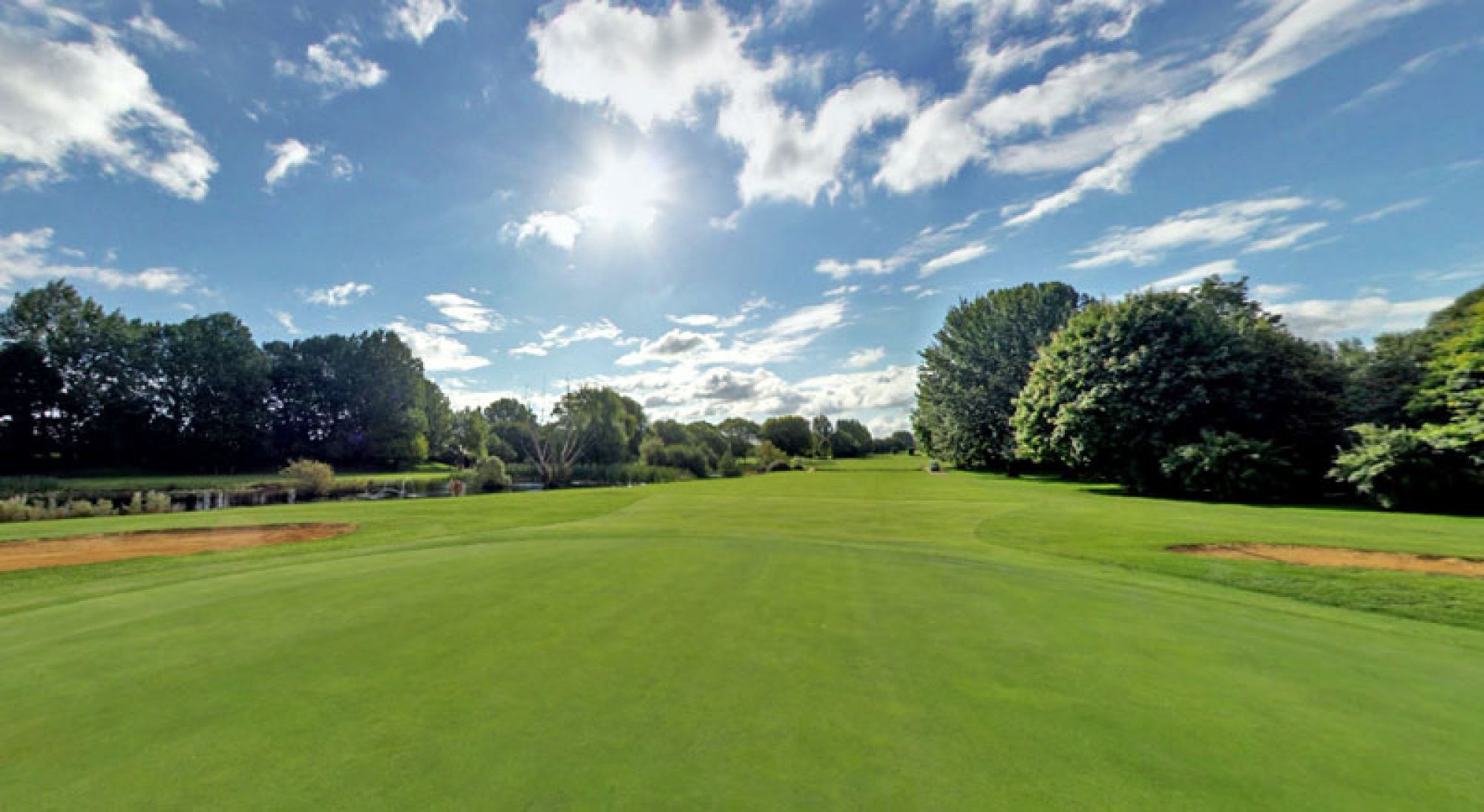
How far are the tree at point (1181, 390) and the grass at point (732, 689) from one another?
1743 cm

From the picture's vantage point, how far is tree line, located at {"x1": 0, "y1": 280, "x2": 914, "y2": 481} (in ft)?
144

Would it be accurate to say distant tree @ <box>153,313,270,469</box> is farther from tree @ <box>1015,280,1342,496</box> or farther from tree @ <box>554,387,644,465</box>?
tree @ <box>1015,280,1342,496</box>

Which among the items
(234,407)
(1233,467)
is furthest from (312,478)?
(1233,467)

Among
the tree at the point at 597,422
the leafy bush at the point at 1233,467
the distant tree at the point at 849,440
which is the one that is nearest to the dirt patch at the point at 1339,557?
the leafy bush at the point at 1233,467

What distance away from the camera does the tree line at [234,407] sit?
144ft

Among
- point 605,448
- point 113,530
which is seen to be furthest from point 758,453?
point 113,530

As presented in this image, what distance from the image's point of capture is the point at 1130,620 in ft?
16.8

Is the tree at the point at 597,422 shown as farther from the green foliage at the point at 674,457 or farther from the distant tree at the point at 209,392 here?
the distant tree at the point at 209,392

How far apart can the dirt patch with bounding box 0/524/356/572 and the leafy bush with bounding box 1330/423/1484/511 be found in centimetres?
3059

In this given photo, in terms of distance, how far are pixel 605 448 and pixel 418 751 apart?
63.4 metres

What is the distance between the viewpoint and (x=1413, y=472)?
16219 mm

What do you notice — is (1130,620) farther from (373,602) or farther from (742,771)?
(373,602)

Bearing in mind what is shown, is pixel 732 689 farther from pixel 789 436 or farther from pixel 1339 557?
pixel 789 436

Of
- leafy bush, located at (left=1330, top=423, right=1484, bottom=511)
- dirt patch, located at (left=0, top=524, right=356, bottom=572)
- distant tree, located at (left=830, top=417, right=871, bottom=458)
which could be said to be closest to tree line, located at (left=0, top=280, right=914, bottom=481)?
dirt patch, located at (left=0, top=524, right=356, bottom=572)
